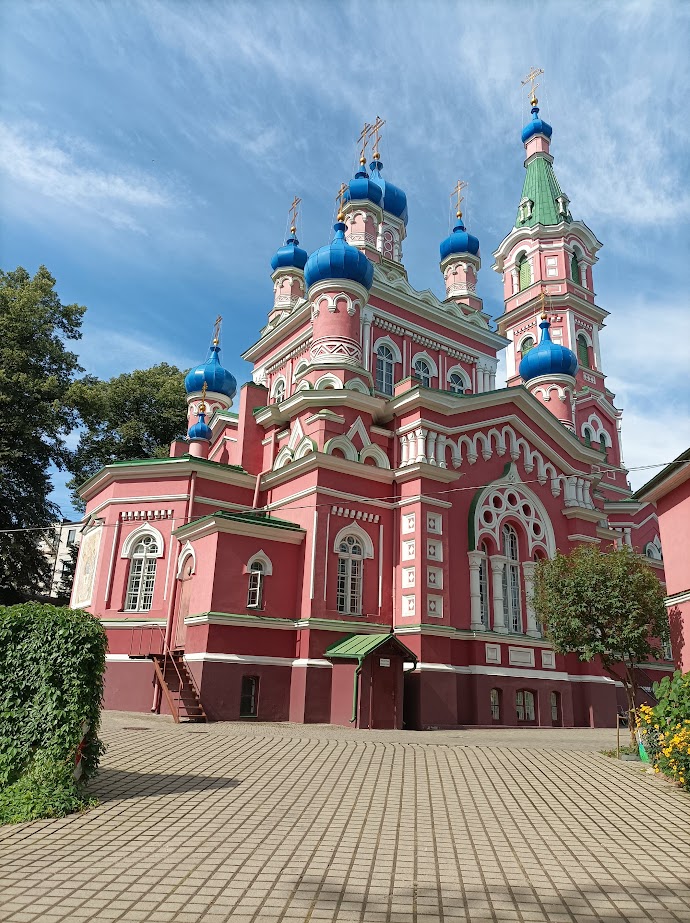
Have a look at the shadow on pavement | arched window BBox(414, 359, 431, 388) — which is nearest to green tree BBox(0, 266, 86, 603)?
arched window BBox(414, 359, 431, 388)

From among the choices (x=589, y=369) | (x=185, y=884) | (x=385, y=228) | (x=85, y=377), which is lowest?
(x=185, y=884)

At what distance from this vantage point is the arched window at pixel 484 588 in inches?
688

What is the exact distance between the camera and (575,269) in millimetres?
30234

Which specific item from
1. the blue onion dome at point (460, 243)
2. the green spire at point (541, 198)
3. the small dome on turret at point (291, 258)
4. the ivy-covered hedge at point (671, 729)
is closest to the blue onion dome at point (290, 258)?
the small dome on turret at point (291, 258)

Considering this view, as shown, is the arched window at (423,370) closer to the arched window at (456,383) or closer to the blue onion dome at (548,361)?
the arched window at (456,383)

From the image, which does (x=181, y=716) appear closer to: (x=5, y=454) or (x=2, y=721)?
(x=2, y=721)

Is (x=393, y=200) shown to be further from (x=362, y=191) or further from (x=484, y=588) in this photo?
(x=484, y=588)

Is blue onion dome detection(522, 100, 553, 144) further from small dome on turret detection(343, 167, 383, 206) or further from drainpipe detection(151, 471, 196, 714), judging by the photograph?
drainpipe detection(151, 471, 196, 714)

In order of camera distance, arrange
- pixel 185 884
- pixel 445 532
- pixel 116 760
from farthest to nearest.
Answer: pixel 445 532
pixel 116 760
pixel 185 884

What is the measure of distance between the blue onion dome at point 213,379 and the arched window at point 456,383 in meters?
8.89

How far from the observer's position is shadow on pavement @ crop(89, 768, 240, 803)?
671 centimetres

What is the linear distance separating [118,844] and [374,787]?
3.05m

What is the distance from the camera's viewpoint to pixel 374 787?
7.40 metres

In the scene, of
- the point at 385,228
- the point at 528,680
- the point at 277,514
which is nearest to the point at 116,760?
the point at 277,514
